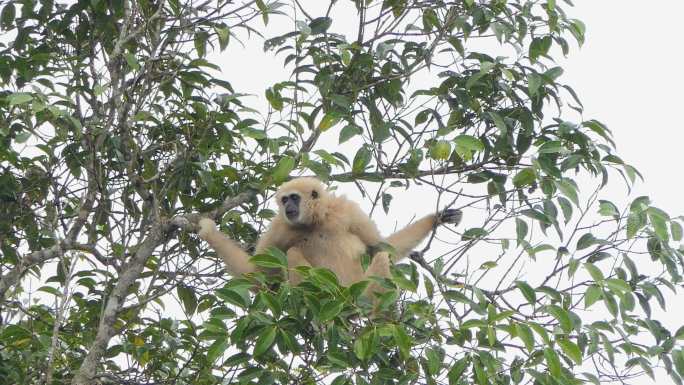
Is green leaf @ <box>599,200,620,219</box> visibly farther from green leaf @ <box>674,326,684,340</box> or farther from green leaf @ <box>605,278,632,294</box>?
green leaf @ <box>674,326,684,340</box>

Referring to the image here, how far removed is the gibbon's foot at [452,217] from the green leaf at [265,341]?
251cm

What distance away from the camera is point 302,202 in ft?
21.8

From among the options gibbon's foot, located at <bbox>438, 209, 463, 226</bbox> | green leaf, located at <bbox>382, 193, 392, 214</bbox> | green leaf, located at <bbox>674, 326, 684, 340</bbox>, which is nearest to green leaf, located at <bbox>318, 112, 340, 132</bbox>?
green leaf, located at <bbox>382, 193, 392, 214</bbox>

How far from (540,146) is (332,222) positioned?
7.61 feet

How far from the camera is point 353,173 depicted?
4.97 metres

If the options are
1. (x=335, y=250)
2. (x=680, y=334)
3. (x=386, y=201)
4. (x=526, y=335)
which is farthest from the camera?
(x=335, y=250)

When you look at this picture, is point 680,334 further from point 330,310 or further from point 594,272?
point 330,310

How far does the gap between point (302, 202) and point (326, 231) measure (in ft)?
0.96

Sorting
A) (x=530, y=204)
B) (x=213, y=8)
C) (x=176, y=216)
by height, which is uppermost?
(x=213, y=8)

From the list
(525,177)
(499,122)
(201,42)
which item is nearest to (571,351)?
(525,177)

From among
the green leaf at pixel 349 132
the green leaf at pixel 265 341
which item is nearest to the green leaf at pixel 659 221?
the green leaf at pixel 349 132

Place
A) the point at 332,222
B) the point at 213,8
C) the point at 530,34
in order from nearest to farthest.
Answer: the point at 530,34, the point at 213,8, the point at 332,222

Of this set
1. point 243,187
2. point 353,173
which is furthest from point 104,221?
point 353,173

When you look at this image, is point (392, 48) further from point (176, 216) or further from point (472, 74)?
point (176, 216)
